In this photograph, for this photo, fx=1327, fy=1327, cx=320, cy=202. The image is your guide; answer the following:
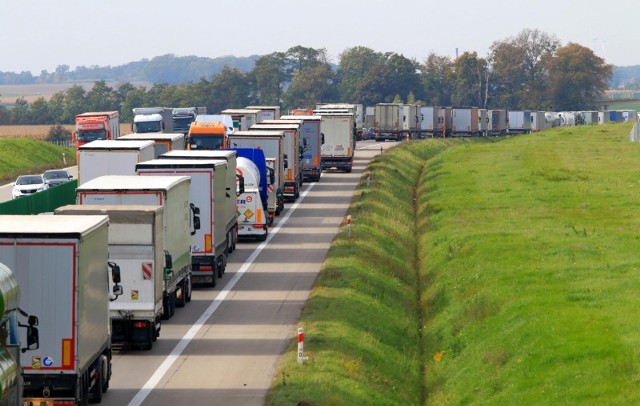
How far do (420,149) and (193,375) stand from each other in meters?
81.3

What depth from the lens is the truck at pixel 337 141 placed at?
79688 mm

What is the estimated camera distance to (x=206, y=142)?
2507 inches

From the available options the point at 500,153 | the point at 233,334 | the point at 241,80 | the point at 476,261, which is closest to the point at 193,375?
the point at 233,334

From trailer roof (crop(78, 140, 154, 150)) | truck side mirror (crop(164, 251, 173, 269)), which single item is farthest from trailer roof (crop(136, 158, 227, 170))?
trailer roof (crop(78, 140, 154, 150))

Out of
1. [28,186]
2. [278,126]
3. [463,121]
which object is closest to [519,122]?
[463,121]

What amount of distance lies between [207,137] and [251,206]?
17570mm

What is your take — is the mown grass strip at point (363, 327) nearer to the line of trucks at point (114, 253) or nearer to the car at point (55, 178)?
the line of trucks at point (114, 253)

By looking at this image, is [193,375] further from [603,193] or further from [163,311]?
[603,193]

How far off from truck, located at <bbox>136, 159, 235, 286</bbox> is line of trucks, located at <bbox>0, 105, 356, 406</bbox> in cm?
4

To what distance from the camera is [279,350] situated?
27812mm

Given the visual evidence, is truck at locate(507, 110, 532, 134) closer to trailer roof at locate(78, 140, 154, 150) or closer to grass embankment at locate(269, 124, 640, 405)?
grass embankment at locate(269, 124, 640, 405)

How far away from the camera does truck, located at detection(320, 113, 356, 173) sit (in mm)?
79688

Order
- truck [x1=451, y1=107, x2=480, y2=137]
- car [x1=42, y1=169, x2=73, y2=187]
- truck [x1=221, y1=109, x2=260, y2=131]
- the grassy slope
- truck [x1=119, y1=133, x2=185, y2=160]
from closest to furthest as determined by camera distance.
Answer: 1. the grassy slope
2. truck [x1=119, y1=133, x2=185, y2=160]
3. car [x1=42, y1=169, x2=73, y2=187]
4. truck [x1=221, y1=109, x2=260, y2=131]
5. truck [x1=451, y1=107, x2=480, y2=137]

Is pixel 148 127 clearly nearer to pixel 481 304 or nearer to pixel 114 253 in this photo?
pixel 481 304
